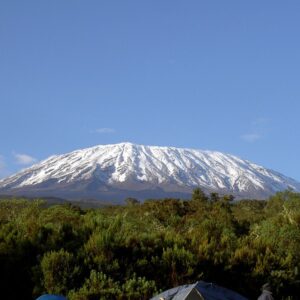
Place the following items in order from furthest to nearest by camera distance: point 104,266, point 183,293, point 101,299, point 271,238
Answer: point 271,238 < point 104,266 < point 101,299 < point 183,293

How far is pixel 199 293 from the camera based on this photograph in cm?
1242

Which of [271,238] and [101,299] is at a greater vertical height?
[271,238]

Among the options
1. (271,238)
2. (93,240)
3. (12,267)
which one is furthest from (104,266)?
(271,238)

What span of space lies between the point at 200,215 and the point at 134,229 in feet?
25.3

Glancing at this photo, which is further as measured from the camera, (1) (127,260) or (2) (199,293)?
(1) (127,260)

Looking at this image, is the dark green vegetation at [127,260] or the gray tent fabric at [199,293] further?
the dark green vegetation at [127,260]

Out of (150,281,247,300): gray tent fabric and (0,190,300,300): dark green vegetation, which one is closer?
(150,281,247,300): gray tent fabric

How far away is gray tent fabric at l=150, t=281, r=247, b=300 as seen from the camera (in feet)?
40.7

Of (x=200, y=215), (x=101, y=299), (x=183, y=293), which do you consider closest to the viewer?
(x=183, y=293)

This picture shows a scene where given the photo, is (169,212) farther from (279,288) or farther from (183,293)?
(183,293)

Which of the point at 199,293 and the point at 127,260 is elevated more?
the point at 127,260

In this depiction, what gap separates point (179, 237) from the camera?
17.2m

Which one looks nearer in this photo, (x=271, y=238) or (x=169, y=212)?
(x=271, y=238)

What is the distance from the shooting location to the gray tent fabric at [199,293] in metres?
12.4
